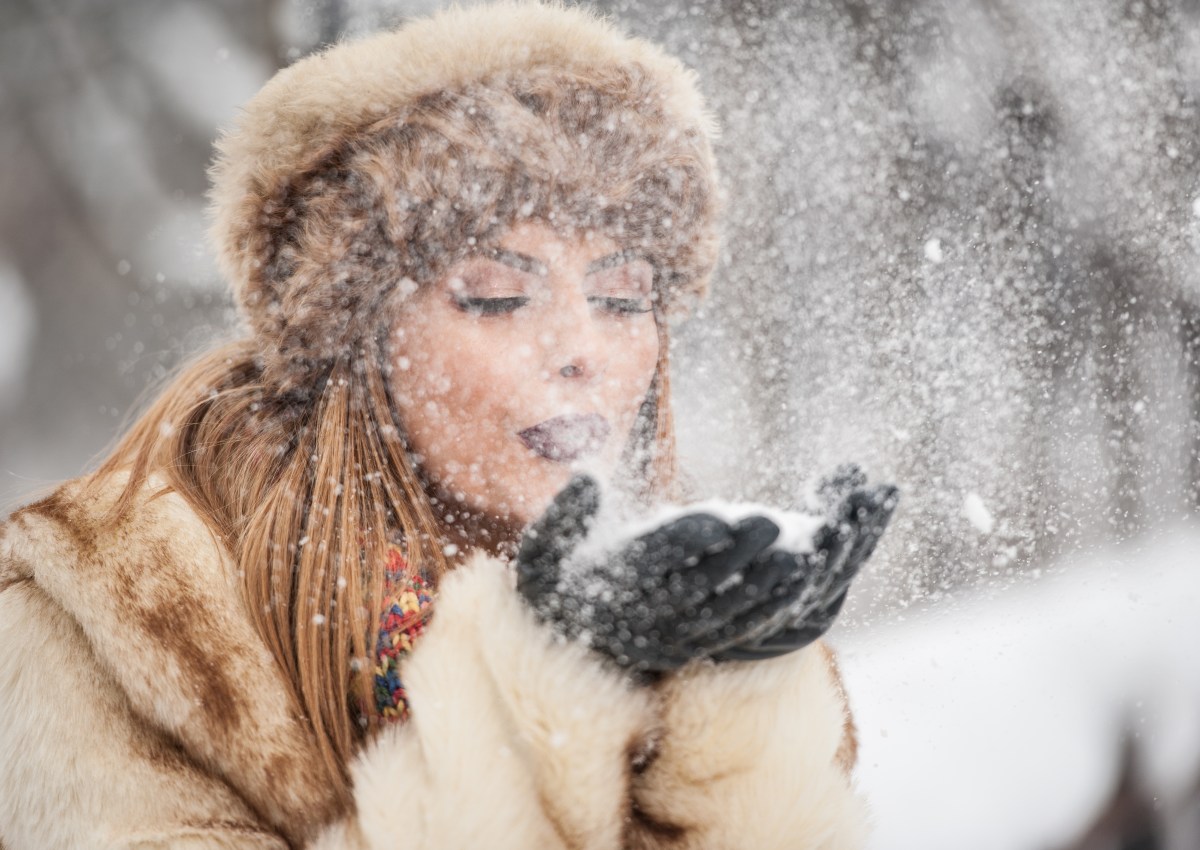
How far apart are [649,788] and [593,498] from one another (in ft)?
0.99

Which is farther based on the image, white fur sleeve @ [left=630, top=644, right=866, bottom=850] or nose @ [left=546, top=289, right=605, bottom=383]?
nose @ [left=546, top=289, right=605, bottom=383]

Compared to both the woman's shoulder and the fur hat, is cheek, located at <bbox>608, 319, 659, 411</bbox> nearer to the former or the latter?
the fur hat

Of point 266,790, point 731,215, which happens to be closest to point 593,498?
point 266,790

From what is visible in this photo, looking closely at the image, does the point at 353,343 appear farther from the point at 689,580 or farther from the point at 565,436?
the point at 689,580

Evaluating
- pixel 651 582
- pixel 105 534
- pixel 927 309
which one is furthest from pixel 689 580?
pixel 927 309

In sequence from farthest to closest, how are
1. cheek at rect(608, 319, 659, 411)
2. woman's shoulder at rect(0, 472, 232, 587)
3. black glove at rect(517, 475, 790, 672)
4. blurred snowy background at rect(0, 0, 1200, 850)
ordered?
Answer: blurred snowy background at rect(0, 0, 1200, 850)
cheek at rect(608, 319, 659, 411)
woman's shoulder at rect(0, 472, 232, 587)
black glove at rect(517, 475, 790, 672)

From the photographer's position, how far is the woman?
2.26ft

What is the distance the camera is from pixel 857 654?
1.82 m

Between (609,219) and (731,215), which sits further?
(731,215)

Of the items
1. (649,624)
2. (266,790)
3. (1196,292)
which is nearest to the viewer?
(649,624)

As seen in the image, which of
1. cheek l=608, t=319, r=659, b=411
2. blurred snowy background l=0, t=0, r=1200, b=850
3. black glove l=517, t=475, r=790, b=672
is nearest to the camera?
black glove l=517, t=475, r=790, b=672

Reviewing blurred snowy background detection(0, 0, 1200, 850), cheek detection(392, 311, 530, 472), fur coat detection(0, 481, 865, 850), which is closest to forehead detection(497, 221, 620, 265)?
cheek detection(392, 311, 530, 472)

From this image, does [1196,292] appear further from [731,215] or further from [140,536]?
[140,536]

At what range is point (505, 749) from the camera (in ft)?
2.31
